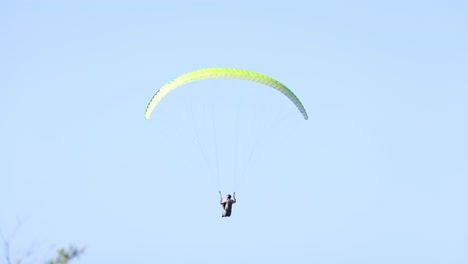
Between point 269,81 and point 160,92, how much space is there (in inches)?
214

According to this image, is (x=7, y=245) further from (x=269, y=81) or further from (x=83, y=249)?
(x=269, y=81)

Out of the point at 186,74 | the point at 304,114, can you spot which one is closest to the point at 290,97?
the point at 304,114

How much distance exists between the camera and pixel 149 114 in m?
48.8

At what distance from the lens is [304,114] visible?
51469 mm

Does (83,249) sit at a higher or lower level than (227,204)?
lower

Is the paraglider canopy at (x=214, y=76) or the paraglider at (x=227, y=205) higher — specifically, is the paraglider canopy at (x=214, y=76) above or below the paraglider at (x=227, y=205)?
above

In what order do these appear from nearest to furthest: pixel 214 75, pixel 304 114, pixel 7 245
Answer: pixel 7 245 < pixel 214 75 < pixel 304 114

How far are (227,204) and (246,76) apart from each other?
6.34 m

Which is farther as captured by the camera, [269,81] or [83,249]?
[269,81]

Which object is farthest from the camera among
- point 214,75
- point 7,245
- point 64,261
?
point 214,75

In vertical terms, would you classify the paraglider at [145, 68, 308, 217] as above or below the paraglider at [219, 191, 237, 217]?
above

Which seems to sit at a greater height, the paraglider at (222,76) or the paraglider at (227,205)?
the paraglider at (222,76)

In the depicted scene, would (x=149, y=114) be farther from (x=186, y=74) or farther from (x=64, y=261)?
(x=64, y=261)

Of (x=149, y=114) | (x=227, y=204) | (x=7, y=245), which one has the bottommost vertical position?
(x=7, y=245)
